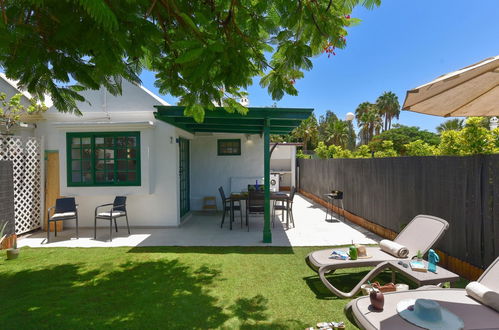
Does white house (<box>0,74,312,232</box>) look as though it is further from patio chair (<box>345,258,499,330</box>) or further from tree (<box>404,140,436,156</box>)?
tree (<box>404,140,436,156</box>)

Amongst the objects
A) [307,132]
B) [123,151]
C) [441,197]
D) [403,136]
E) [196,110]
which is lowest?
[441,197]

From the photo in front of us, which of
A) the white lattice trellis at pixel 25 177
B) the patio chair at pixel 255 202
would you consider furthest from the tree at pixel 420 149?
the white lattice trellis at pixel 25 177

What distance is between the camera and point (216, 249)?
5633mm

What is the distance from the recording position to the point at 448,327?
86.8 inches

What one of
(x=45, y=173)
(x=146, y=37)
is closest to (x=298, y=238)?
(x=146, y=37)

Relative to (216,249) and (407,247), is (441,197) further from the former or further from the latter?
(216,249)

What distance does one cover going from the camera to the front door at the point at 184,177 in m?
8.63

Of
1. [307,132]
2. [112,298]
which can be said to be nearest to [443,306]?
[112,298]

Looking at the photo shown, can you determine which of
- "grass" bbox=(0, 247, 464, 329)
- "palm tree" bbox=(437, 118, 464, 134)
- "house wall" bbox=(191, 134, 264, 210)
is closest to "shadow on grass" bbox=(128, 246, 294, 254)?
"grass" bbox=(0, 247, 464, 329)

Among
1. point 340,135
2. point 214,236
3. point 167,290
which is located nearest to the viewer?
point 167,290

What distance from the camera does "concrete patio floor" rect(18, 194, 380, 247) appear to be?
6.06m

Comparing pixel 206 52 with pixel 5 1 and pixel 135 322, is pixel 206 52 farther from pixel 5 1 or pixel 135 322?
pixel 135 322

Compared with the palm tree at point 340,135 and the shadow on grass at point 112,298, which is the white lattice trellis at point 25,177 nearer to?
the shadow on grass at point 112,298

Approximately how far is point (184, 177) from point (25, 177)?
4.16 m
